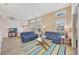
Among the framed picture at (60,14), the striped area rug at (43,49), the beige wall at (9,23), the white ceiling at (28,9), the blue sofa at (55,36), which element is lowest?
the striped area rug at (43,49)

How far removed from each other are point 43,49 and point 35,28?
1.56 feet

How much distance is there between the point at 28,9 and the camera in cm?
252

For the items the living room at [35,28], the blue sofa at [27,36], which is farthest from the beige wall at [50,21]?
the blue sofa at [27,36]

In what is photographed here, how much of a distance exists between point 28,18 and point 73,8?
37.6 inches

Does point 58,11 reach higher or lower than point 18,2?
lower

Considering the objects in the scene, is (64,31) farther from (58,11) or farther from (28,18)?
(28,18)

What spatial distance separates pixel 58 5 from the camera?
245 centimetres

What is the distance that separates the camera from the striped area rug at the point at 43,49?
96.3 inches

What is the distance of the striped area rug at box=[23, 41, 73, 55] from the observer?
245cm

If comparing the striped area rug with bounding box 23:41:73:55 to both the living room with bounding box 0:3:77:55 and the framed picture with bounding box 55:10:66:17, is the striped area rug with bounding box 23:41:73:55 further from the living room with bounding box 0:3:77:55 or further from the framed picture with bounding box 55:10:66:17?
the framed picture with bounding box 55:10:66:17

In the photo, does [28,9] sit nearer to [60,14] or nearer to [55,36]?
[60,14]

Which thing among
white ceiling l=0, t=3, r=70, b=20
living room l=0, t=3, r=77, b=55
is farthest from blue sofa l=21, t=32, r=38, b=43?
white ceiling l=0, t=3, r=70, b=20

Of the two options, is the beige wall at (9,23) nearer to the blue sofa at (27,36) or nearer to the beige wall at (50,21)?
the blue sofa at (27,36)

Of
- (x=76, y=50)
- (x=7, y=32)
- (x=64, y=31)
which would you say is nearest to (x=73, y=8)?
(x=64, y=31)
